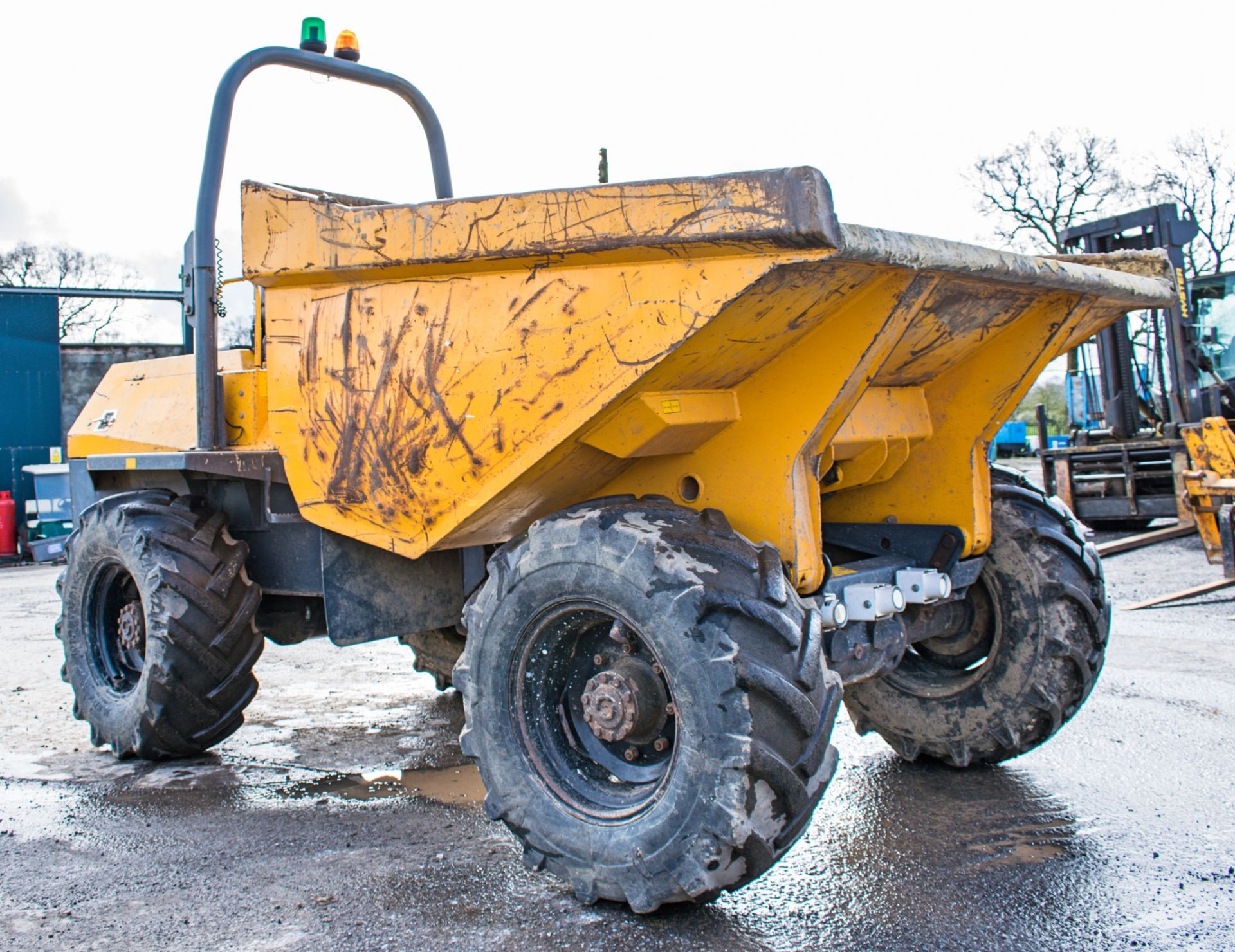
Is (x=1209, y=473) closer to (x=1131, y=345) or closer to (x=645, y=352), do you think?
(x=1131, y=345)

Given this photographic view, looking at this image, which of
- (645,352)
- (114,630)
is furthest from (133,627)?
(645,352)

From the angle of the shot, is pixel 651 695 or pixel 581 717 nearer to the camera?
pixel 651 695

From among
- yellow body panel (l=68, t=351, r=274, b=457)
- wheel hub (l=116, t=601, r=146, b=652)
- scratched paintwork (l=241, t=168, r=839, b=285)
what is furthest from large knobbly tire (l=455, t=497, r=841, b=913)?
wheel hub (l=116, t=601, r=146, b=652)

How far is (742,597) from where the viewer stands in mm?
2701

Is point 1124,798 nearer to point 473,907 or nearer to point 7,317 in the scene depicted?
point 473,907

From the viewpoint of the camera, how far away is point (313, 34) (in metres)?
4.46

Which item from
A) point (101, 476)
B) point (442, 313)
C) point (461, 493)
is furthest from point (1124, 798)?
point (101, 476)

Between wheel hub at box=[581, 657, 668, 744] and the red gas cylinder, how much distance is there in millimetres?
15766

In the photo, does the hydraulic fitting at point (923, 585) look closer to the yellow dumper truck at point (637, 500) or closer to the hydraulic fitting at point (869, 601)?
the yellow dumper truck at point (637, 500)

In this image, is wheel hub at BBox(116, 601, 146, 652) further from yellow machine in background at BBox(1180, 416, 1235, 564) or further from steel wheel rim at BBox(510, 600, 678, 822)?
yellow machine in background at BBox(1180, 416, 1235, 564)

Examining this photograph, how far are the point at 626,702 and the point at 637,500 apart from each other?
1.94 ft

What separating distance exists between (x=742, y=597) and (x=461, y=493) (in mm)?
956

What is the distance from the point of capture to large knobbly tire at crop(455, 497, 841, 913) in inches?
104

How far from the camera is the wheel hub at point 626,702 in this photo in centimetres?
290
